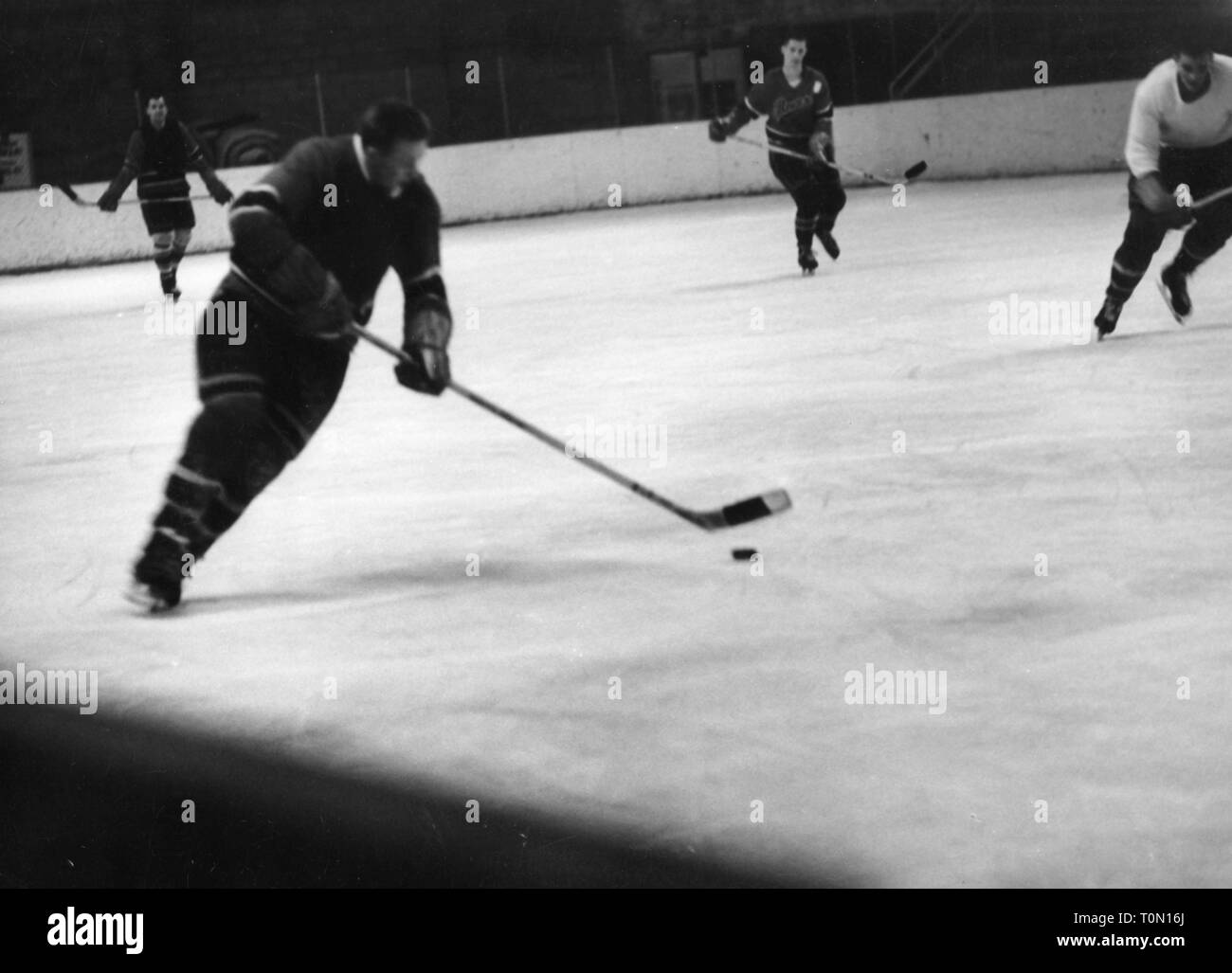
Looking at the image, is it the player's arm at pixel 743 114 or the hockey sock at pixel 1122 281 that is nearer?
the hockey sock at pixel 1122 281

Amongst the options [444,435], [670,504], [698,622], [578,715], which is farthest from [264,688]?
[444,435]

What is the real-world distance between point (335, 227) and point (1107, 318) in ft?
9.80

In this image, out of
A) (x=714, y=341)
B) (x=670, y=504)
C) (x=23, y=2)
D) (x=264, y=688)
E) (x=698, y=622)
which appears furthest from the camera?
(x=23, y=2)

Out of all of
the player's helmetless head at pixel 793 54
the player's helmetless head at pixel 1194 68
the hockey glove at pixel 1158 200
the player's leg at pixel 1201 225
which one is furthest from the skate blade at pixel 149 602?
the player's helmetless head at pixel 793 54

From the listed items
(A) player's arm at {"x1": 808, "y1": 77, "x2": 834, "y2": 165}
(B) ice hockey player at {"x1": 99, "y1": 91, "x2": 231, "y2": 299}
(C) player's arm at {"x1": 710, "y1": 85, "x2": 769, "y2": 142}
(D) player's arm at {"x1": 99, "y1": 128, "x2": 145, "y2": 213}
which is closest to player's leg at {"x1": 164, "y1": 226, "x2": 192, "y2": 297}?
(B) ice hockey player at {"x1": 99, "y1": 91, "x2": 231, "y2": 299}

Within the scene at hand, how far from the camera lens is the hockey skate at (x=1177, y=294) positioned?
17.1 feet

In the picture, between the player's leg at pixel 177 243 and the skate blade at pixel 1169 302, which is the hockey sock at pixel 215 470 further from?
the player's leg at pixel 177 243

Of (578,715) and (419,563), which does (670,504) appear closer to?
(419,563)

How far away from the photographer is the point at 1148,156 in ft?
15.4

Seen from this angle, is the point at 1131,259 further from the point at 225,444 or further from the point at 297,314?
the point at 225,444

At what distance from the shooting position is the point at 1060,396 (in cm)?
421

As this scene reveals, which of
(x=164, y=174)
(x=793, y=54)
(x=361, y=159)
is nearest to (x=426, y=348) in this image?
(x=361, y=159)

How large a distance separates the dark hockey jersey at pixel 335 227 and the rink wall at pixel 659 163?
8852 mm

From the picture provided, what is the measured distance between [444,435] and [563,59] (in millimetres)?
10434
